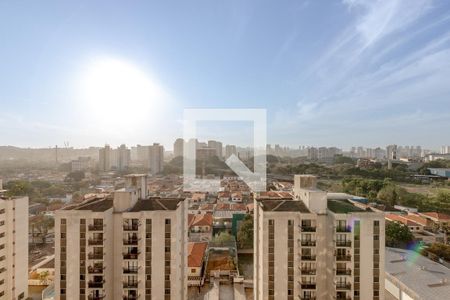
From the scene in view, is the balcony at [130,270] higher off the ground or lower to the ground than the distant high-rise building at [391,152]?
lower

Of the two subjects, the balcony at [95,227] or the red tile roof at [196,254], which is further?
the red tile roof at [196,254]

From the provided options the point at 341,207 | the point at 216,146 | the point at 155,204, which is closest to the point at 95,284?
the point at 155,204

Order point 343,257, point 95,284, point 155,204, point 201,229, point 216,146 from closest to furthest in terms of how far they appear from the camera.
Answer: point 95,284, point 343,257, point 155,204, point 216,146, point 201,229

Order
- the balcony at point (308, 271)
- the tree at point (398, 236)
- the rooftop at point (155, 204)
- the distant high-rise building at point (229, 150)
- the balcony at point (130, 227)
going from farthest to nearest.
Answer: the distant high-rise building at point (229, 150) < the tree at point (398, 236) < the rooftop at point (155, 204) < the balcony at point (130, 227) < the balcony at point (308, 271)

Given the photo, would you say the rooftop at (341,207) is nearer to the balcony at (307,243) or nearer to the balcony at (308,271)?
the balcony at (307,243)

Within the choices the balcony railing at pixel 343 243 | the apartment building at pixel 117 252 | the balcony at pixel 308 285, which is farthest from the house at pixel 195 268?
the balcony railing at pixel 343 243

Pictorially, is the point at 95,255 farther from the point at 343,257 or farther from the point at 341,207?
the point at 341,207

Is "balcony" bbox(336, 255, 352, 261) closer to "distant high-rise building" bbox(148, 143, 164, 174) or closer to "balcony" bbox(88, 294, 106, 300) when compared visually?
"balcony" bbox(88, 294, 106, 300)

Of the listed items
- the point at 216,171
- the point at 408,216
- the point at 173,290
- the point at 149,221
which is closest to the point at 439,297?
the point at 173,290
